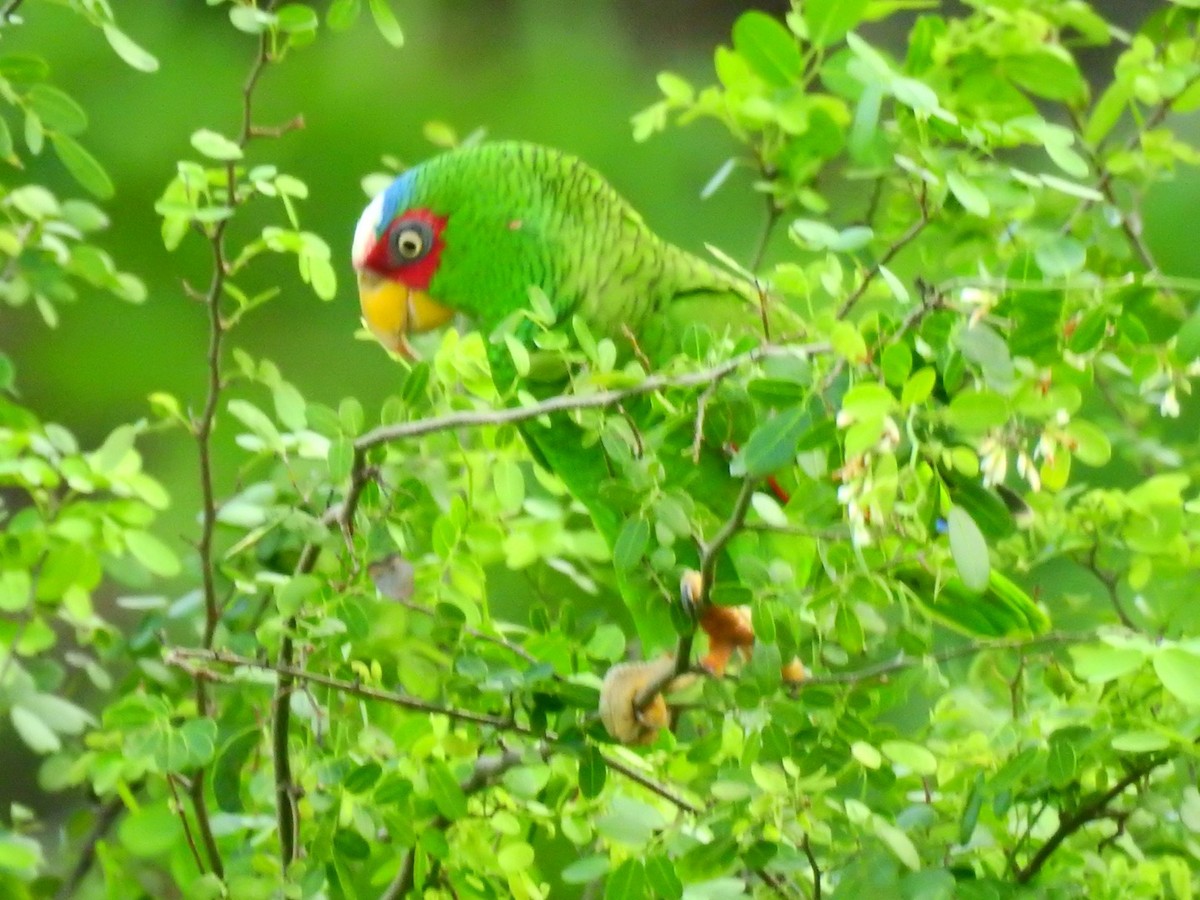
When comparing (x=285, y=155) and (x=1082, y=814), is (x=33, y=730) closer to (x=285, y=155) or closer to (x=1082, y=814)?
(x=1082, y=814)

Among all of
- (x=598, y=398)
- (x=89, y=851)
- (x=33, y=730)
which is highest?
(x=598, y=398)

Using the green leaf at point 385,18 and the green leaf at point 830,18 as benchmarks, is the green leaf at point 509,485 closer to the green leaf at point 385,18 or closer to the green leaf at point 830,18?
the green leaf at point 385,18

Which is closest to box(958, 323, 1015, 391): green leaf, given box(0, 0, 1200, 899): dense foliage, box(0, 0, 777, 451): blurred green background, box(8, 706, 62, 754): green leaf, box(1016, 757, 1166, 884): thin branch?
box(0, 0, 1200, 899): dense foliage

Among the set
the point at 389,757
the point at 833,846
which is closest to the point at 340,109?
the point at 389,757

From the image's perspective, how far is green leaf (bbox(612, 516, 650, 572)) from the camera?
56 centimetres

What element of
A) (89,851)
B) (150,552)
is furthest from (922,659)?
(89,851)

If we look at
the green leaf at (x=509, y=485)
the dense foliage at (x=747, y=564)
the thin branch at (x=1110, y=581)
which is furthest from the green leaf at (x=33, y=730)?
the thin branch at (x=1110, y=581)

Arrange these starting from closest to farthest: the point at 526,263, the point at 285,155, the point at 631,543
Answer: the point at 631,543 → the point at 526,263 → the point at 285,155

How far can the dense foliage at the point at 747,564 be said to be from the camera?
509 millimetres

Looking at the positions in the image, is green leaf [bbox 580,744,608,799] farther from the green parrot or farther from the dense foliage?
the green parrot

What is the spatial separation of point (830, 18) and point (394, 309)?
1.20 ft

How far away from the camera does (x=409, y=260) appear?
3.09 feet

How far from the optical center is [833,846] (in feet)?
2.07

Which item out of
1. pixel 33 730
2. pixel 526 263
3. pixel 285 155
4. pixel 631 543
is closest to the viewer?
pixel 631 543
